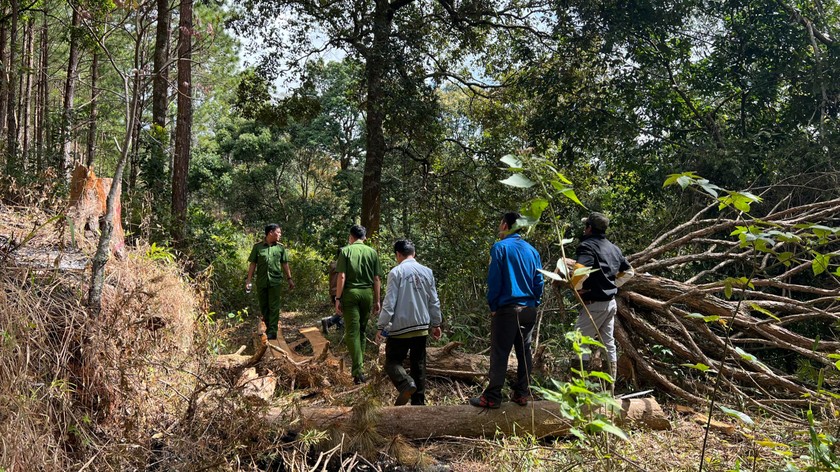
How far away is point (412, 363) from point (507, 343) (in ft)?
3.94

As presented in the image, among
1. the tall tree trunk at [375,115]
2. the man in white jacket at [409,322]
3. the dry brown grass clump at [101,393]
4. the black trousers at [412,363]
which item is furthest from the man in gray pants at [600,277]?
the tall tree trunk at [375,115]

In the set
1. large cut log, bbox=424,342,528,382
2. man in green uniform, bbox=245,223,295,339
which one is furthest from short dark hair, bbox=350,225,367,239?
man in green uniform, bbox=245,223,295,339

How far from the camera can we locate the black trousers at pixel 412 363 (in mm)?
5492

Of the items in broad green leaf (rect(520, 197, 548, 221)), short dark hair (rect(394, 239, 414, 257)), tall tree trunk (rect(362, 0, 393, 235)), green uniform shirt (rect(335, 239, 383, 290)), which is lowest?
green uniform shirt (rect(335, 239, 383, 290))

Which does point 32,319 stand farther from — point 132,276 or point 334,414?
point 334,414

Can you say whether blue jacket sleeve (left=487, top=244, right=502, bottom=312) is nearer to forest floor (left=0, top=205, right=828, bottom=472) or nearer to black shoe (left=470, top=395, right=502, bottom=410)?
black shoe (left=470, top=395, right=502, bottom=410)

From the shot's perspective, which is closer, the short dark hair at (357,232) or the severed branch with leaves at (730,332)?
the severed branch with leaves at (730,332)

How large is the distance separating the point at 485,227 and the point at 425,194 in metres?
1.52

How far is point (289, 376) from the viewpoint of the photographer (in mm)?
6402

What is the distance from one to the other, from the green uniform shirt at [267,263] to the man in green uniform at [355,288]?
7.02 ft

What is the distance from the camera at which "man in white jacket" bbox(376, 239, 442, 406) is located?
5484 mm

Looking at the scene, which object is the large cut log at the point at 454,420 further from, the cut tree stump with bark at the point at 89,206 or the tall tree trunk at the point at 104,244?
the cut tree stump with bark at the point at 89,206

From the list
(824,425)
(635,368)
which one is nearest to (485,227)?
(635,368)

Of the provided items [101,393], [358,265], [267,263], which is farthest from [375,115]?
[101,393]
